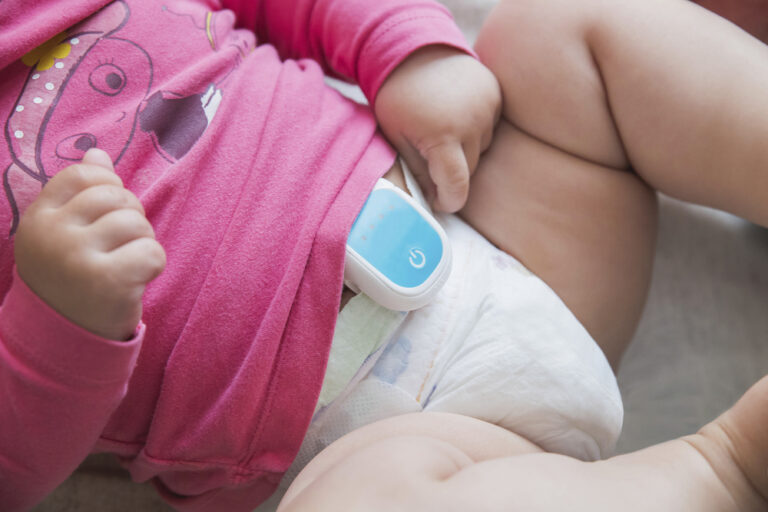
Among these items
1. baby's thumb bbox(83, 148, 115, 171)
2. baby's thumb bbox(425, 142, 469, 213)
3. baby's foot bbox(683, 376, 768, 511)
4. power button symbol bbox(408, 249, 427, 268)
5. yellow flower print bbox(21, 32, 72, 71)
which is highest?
yellow flower print bbox(21, 32, 72, 71)

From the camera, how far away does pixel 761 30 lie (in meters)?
0.77

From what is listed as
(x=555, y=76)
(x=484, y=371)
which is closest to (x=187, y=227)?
(x=484, y=371)

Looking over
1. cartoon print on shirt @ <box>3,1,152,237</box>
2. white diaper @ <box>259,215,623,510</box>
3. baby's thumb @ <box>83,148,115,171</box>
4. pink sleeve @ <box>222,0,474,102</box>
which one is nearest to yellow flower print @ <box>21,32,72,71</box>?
cartoon print on shirt @ <box>3,1,152,237</box>

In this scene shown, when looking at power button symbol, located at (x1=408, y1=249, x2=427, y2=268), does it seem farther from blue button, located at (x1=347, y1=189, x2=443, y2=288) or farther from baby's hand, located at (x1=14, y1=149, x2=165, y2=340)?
baby's hand, located at (x1=14, y1=149, x2=165, y2=340)

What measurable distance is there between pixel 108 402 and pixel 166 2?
0.40 metres

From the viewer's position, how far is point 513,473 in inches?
19.1

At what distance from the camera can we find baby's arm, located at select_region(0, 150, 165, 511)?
0.45 metres

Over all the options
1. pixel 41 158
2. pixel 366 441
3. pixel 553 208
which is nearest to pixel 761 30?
pixel 553 208

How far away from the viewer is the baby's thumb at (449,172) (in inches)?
25.7

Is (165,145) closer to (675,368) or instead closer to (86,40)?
(86,40)

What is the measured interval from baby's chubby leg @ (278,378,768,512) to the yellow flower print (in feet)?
1.41

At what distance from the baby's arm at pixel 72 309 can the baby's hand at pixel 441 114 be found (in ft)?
0.99

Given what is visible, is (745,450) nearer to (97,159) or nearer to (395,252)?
(395,252)

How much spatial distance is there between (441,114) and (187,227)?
281 mm
